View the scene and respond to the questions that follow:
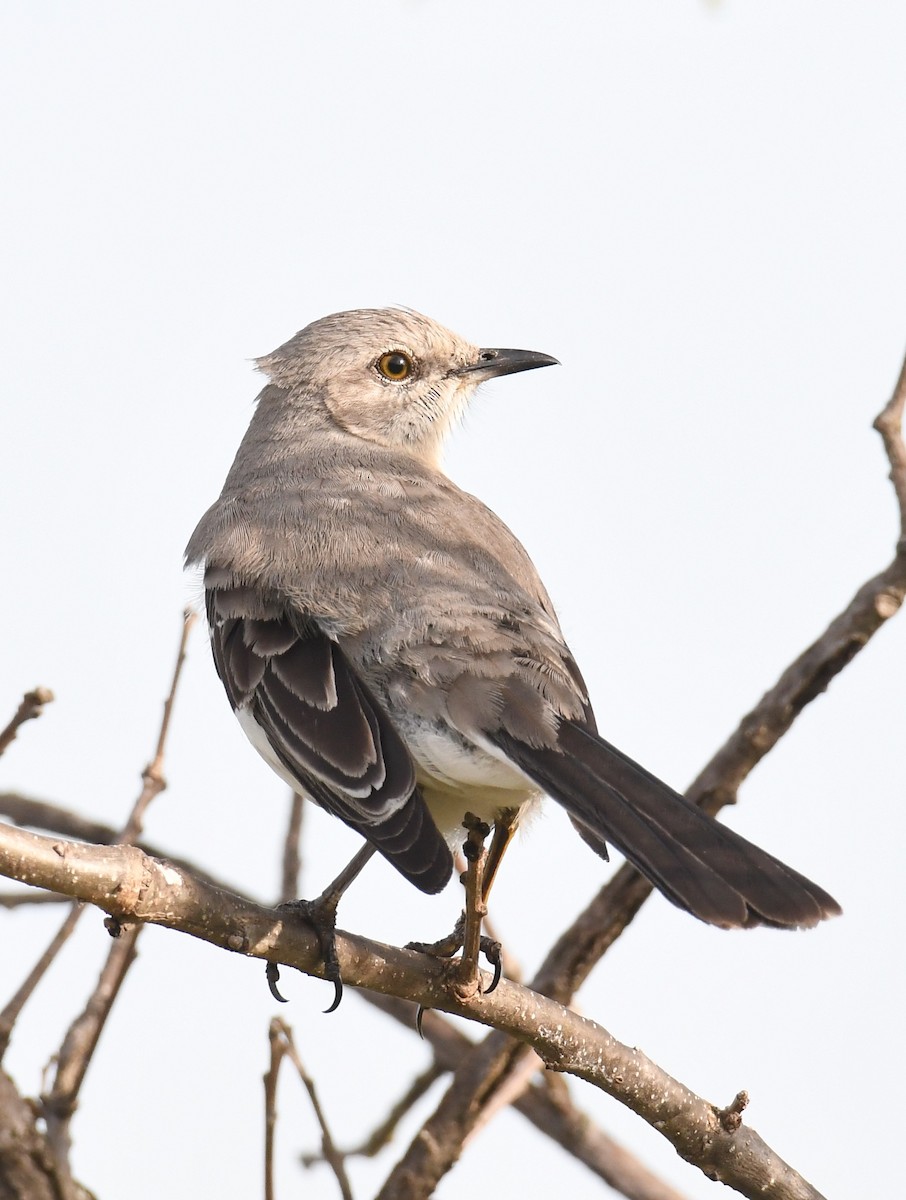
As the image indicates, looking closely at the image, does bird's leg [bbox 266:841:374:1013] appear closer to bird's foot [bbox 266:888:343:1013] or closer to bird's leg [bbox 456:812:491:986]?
bird's foot [bbox 266:888:343:1013]

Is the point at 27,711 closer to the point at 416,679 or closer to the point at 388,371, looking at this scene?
the point at 416,679

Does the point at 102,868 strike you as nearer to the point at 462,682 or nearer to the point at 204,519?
the point at 462,682

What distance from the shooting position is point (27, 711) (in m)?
3.74

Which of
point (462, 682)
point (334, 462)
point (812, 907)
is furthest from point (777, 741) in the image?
point (334, 462)

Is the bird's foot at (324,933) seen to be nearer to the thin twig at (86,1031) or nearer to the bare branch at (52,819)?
the thin twig at (86,1031)

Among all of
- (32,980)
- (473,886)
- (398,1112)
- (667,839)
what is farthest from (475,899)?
(398,1112)

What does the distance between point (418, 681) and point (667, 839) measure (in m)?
0.87

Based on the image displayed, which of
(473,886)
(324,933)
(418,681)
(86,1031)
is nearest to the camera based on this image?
(473,886)

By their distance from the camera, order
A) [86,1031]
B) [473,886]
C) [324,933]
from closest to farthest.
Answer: [473,886] → [324,933] → [86,1031]

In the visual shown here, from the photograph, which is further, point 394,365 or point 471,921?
point 394,365

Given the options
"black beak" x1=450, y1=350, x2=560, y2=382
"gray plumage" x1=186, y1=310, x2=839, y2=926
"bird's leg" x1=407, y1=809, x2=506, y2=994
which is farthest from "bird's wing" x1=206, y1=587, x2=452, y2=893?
"black beak" x1=450, y1=350, x2=560, y2=382

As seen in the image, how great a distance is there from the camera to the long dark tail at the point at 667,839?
348 cm

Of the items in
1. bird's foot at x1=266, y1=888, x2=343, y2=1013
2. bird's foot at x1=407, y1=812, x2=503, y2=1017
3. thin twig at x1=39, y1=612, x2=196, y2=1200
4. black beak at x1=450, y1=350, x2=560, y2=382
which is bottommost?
thin twig at x1=39, y1=612, x2=196, y2=1200

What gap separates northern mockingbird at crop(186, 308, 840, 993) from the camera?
146 inches
